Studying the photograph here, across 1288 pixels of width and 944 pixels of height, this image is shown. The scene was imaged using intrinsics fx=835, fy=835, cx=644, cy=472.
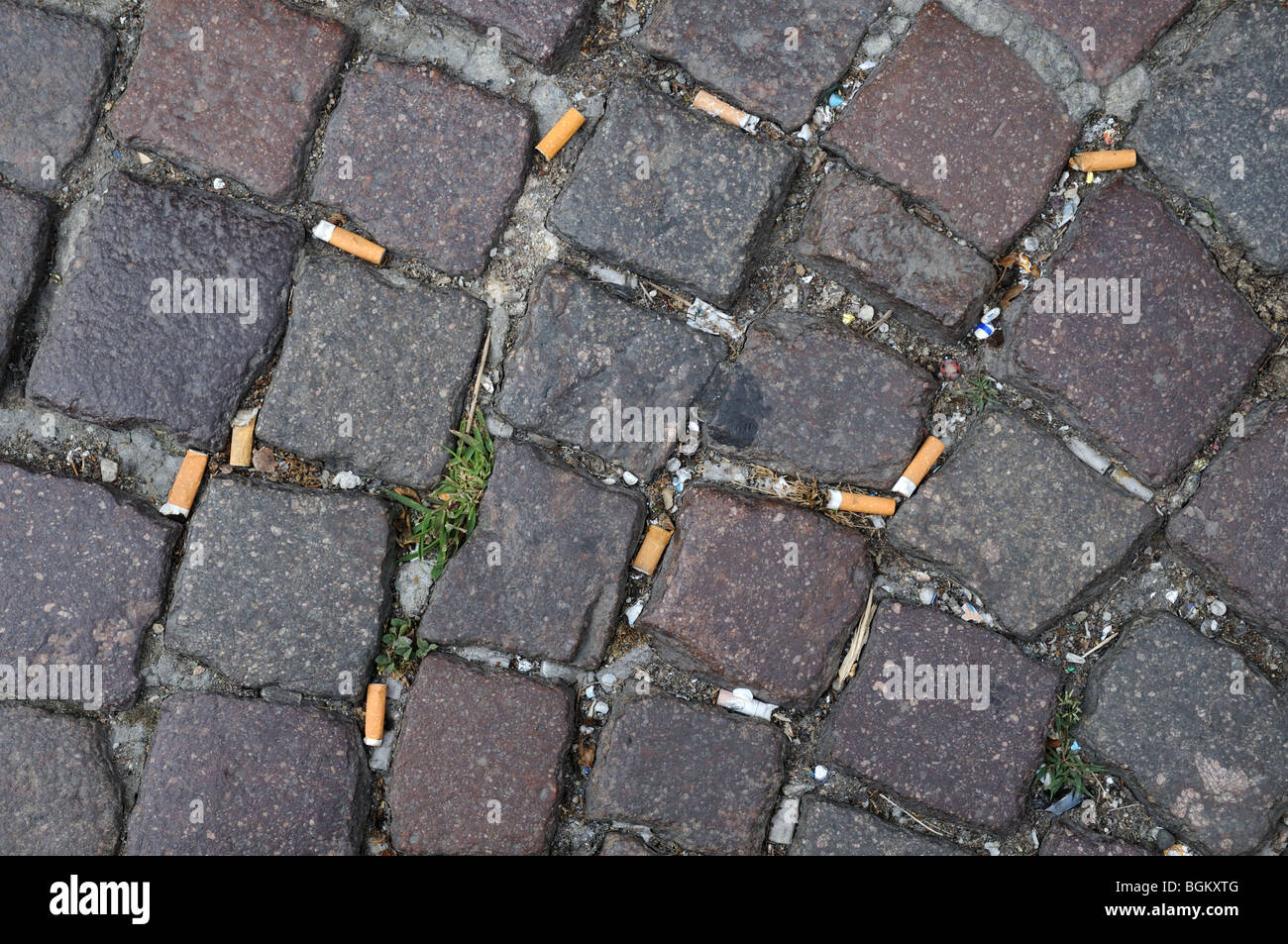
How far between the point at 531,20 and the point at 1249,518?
2.41 meters

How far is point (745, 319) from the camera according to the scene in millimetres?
2369

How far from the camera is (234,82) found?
230 cm

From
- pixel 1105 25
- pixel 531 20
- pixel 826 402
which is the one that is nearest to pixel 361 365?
pixel 531 20

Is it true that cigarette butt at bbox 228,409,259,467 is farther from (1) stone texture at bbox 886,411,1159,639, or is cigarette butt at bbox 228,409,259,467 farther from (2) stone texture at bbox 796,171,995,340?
(1) stone texture at bbox 886,411,1159,639

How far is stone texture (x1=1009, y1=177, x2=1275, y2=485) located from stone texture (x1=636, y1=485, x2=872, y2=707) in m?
0.77

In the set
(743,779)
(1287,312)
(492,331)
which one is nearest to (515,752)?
(743,779)

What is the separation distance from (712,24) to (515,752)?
2090 millimetres

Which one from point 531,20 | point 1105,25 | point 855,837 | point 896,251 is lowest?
point 855,837

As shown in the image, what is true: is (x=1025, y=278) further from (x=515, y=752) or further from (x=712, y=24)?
(x=515, y=752)

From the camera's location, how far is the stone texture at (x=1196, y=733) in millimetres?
2311

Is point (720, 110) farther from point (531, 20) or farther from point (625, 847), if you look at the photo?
point (625, 847)

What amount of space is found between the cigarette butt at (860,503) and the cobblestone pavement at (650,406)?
1 centimetres

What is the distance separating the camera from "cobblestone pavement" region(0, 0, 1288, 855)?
230 centimetres

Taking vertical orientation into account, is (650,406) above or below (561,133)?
below
